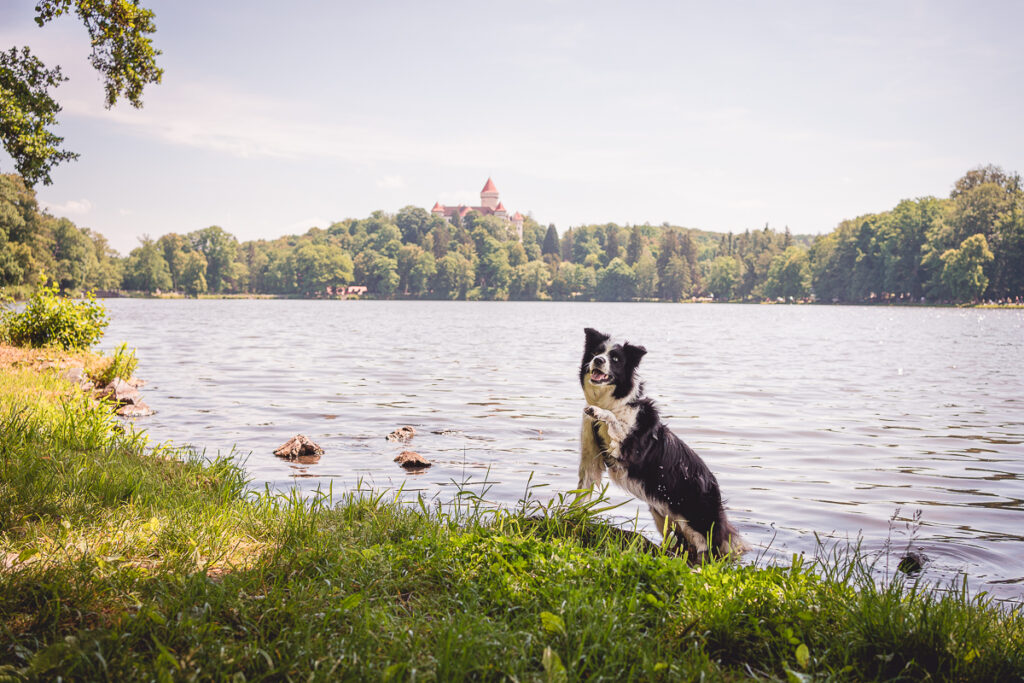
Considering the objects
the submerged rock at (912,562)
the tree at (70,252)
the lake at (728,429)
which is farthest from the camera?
the tree at (70,252)

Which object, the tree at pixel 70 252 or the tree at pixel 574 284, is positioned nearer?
the tree at pixel 70 252

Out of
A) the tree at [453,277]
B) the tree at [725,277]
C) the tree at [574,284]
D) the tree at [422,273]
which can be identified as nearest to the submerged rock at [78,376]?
the tree at [453,277]

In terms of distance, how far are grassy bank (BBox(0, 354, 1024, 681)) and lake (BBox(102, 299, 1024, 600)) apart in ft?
4.55

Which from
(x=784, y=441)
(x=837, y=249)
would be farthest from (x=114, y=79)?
(x=837, y=249)

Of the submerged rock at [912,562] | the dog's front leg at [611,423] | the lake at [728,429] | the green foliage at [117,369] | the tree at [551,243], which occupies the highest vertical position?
the tree at [551,243]

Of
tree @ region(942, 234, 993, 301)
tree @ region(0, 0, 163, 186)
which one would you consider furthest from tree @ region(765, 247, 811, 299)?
tree @ region(0, 0, 163, 186)

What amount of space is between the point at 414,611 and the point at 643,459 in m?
2.36

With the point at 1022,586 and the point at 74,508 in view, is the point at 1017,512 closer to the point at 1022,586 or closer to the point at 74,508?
the point at 1022,586

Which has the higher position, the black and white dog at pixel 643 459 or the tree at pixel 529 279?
the tree at pixel 529 279

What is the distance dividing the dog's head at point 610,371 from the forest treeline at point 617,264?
68.1 meters

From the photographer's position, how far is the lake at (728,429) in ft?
25.7

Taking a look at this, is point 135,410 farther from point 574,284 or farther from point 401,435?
point 574,284

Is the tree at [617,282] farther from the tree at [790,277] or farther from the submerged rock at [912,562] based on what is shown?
the submerged rock at [912,562]

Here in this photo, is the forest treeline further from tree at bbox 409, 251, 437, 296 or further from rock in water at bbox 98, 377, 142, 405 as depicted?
rock in water at bbox 98, 377, 142, 405
